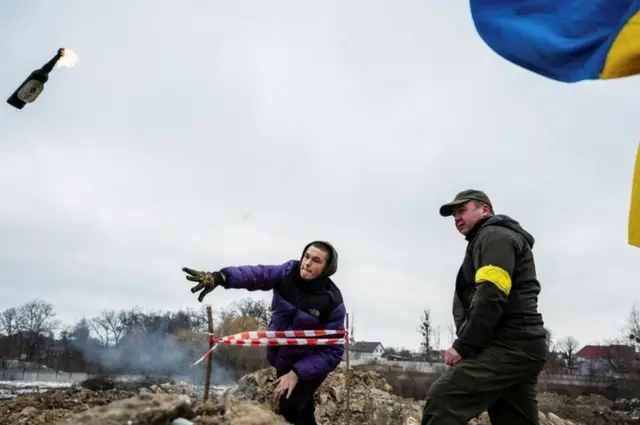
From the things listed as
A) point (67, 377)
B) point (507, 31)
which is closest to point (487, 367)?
point (507, 31)

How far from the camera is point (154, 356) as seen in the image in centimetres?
6238

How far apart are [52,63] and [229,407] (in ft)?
21.1

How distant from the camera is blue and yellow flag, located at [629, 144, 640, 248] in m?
2.41

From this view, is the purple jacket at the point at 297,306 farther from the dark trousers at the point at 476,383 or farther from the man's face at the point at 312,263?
the dark trousers at the point at 476,383

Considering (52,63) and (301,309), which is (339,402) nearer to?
(52,63)

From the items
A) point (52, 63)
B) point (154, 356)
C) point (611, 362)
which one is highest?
point (52, 63)

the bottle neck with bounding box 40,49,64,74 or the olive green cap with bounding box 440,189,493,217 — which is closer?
the olive green cap with bounding box 440,189,493,217

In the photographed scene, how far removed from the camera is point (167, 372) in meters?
51.8

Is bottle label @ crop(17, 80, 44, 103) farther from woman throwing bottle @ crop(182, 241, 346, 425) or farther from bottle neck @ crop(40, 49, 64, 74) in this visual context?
woman throwing bottle @ crop(182, 241, 346, 425)

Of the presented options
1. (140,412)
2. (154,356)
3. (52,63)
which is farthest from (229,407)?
(154,356)

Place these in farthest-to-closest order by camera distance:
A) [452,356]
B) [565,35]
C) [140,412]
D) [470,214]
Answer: [470,214] < [452,356] < [565,35] < [140,412]

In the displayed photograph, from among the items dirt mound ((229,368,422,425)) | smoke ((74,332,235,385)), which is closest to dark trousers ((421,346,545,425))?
dirt mound ((229,368,422,425))

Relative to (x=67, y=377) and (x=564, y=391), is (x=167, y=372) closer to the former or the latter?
(x=67, y=377)

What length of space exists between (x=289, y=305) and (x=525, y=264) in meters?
1.98
